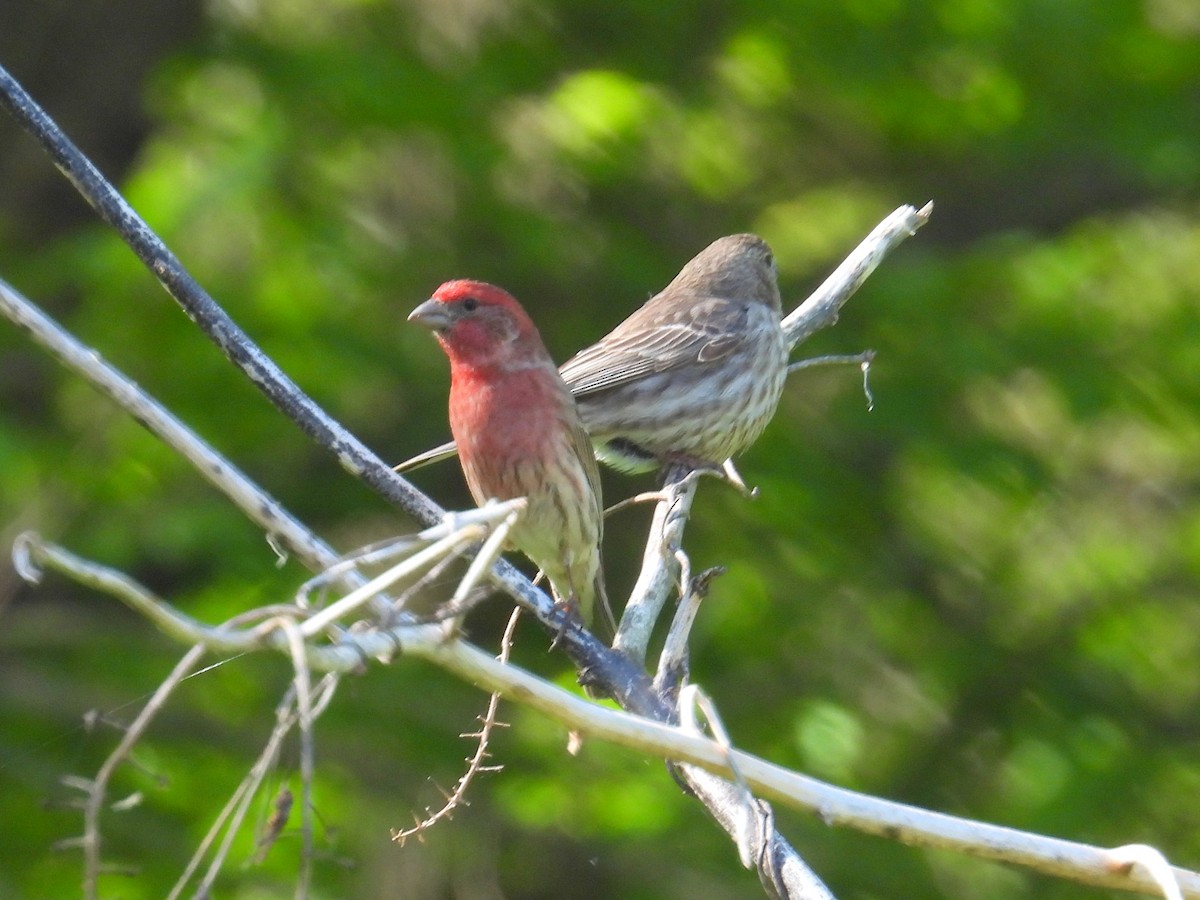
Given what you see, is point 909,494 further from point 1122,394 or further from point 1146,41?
point 1146,41

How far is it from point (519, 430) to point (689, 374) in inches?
88.2

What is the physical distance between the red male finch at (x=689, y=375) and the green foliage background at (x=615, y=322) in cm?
111

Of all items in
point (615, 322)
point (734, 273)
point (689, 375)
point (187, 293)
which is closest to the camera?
point (187, 293)

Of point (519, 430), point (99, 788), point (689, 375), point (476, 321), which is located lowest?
point (99, 788)

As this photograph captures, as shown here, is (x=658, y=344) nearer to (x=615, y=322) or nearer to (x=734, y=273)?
(x=734, y=273)

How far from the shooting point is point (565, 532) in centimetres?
477

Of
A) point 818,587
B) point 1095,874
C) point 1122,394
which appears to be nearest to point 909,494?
point 818,587

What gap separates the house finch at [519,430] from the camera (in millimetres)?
4734

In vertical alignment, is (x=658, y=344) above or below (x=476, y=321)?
→ above

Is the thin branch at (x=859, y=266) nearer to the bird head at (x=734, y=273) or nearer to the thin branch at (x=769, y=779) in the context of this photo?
the bird head at (x=734, y=273)

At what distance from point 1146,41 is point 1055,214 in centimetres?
129

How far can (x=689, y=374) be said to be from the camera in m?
6.86

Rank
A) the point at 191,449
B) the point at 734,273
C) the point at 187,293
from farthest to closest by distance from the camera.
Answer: the point at 734,273 → the point at 187,293 → the point at 191,449

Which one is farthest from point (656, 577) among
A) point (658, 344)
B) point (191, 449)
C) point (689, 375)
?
point (658, 344)
